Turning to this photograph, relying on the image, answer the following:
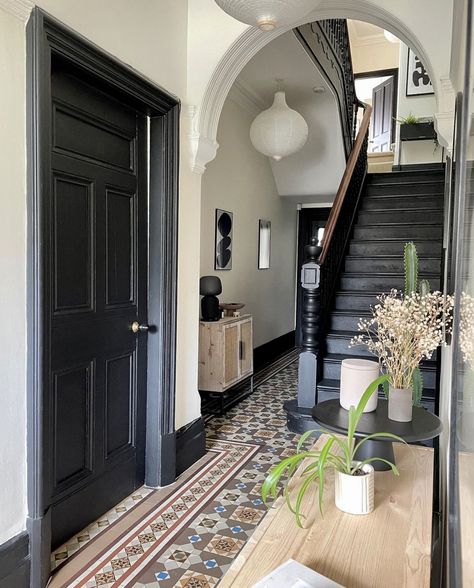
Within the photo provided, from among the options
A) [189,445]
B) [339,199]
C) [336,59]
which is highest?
[336,59]

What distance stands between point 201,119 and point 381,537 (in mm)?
2668

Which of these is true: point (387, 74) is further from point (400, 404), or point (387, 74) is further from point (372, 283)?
point (400, 404)

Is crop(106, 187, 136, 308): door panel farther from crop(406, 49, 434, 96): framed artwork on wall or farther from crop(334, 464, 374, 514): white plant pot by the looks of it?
crop(406, 49, 434, 96): framed artwork on wall

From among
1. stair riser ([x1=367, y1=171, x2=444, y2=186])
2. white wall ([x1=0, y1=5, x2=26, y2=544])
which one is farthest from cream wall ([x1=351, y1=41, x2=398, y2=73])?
white wall ([x1=0, y1=5, x2=26, y2=544])

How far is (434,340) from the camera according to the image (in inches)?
61.7

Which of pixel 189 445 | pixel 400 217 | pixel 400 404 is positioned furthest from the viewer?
pixel 400 217

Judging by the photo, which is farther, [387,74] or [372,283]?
[387,74]

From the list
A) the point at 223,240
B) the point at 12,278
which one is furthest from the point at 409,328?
the point at 223,240

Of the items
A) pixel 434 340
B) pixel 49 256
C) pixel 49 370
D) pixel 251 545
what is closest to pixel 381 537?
pixel 251 545

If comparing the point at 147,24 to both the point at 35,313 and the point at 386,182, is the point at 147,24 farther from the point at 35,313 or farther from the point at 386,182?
the point at 386,182

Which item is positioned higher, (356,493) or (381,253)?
(381,253)

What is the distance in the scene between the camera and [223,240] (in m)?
5.32

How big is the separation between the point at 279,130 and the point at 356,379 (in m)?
3.74

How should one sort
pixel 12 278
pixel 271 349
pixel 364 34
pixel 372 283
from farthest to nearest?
pixel 364 34 → pixel 271 349 → pixel 372 283 → pixel 12 278
